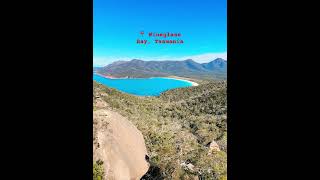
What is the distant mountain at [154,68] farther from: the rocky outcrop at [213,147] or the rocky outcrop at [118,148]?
the rocky outcrop at [118,148]

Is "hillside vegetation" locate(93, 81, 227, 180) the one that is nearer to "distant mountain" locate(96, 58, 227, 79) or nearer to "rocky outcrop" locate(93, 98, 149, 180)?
"rocky outcrop" locate(93, 98, 149, 180)

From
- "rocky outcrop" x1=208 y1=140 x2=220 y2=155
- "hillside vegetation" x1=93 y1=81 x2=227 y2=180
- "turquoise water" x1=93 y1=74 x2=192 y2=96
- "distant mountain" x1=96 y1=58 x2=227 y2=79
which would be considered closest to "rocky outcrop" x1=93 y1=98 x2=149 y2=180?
"hillside vegetation" x1=93 y1=81 x2=227 y2=180

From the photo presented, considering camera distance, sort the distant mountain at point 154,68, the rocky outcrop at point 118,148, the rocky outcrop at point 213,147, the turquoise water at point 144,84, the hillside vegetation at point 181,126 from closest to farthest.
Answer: the rocky outcrop at point 118,148 → the hillside vegetation at point 181,126 → the rocky outcrop at point 213,147 → the turquoise water at point 144,84 → the distant mountain at point 154,68

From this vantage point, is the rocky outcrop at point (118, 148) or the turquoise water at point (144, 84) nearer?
the rocky outcrop at point (118, 148)

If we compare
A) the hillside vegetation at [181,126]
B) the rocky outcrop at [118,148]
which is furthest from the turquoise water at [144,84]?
the rocky outcrop at [118,148]

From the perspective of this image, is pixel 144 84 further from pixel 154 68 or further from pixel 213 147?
pixel 213 147
